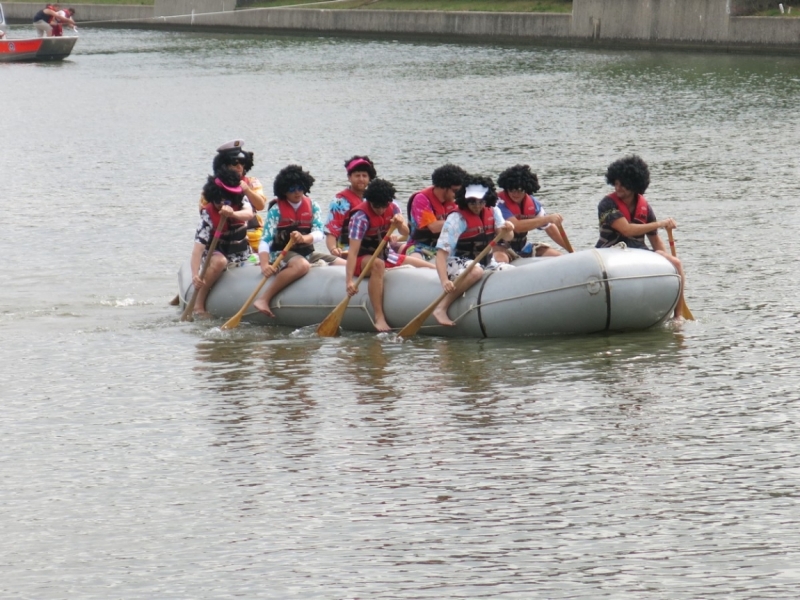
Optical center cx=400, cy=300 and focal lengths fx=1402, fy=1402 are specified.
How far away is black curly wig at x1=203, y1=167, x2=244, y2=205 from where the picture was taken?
12749 mm

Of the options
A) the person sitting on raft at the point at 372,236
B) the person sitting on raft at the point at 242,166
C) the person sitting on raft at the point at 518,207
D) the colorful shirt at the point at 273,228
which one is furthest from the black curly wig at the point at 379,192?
the person sitting on raft at the point at 242,166

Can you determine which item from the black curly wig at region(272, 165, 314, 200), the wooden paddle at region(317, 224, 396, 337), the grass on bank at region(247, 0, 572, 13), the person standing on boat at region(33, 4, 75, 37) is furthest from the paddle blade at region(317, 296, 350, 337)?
the person standing on boat at region(33, 4, 75, 37)

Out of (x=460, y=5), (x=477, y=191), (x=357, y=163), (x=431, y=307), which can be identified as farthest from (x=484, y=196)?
(x=460, y=5)

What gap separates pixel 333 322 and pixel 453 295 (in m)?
1.24

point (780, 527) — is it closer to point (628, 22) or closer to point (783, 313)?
point (783, 313)

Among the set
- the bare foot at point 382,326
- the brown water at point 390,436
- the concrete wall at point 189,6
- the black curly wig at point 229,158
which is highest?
the concrete wall at point 189,6

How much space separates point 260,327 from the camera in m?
13.1

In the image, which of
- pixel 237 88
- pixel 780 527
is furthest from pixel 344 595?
pixel 237 88

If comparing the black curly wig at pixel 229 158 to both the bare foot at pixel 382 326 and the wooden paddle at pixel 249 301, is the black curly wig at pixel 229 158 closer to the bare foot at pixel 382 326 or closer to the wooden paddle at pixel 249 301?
the wooden paddle at pixel 249 301

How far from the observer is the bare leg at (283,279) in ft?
41.7

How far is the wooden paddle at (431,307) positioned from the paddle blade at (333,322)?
57 cm

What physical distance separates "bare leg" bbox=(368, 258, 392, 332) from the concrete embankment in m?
29.6

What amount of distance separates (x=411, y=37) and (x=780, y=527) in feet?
146

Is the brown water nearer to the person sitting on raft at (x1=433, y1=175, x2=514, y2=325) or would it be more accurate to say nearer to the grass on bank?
the person sitting on raft at (x1=433, y1=175, x2=514, y2=325)
